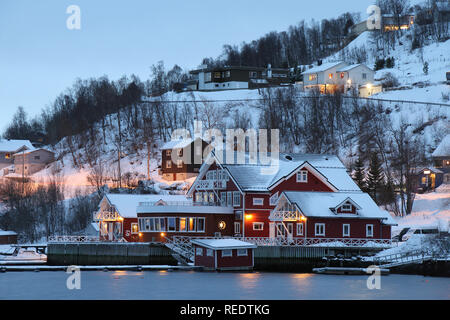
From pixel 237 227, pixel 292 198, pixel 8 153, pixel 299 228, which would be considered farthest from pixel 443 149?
pixel 8 153

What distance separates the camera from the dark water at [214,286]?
1881 inches

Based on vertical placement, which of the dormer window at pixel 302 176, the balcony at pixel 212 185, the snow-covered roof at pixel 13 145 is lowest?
the balcony at pixel 212 185

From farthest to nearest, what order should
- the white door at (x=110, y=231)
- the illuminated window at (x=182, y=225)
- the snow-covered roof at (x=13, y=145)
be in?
the snow-covered roof at (x=13, y=145)
the white door at (x=110, y=231)
the illuminated window at (x=182, y=225)

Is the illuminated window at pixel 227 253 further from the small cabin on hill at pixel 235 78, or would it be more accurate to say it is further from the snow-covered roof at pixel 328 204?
the small cabin on hill at pixel 235 78

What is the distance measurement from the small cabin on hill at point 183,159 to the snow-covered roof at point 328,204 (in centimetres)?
4245

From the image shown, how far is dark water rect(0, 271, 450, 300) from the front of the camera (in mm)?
47781

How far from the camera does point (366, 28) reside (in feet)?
648

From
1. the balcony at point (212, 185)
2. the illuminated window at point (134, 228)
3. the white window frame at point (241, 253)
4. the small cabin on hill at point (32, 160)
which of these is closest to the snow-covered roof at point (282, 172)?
A: the balcony at point (212, 185)

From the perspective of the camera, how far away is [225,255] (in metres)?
63.4

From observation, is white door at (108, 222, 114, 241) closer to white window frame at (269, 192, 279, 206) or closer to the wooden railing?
the wooden railing

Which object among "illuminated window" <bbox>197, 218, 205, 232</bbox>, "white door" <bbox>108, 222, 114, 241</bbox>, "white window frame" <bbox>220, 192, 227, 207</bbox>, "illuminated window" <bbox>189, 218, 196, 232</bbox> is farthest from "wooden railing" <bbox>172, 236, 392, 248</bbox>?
"white door" <bbox>108, 222, 114, 241</bbox>

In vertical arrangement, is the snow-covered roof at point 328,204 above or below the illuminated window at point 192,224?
above

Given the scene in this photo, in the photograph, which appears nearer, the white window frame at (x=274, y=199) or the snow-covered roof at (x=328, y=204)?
the snow-covered roof at (x=328, y=204)
